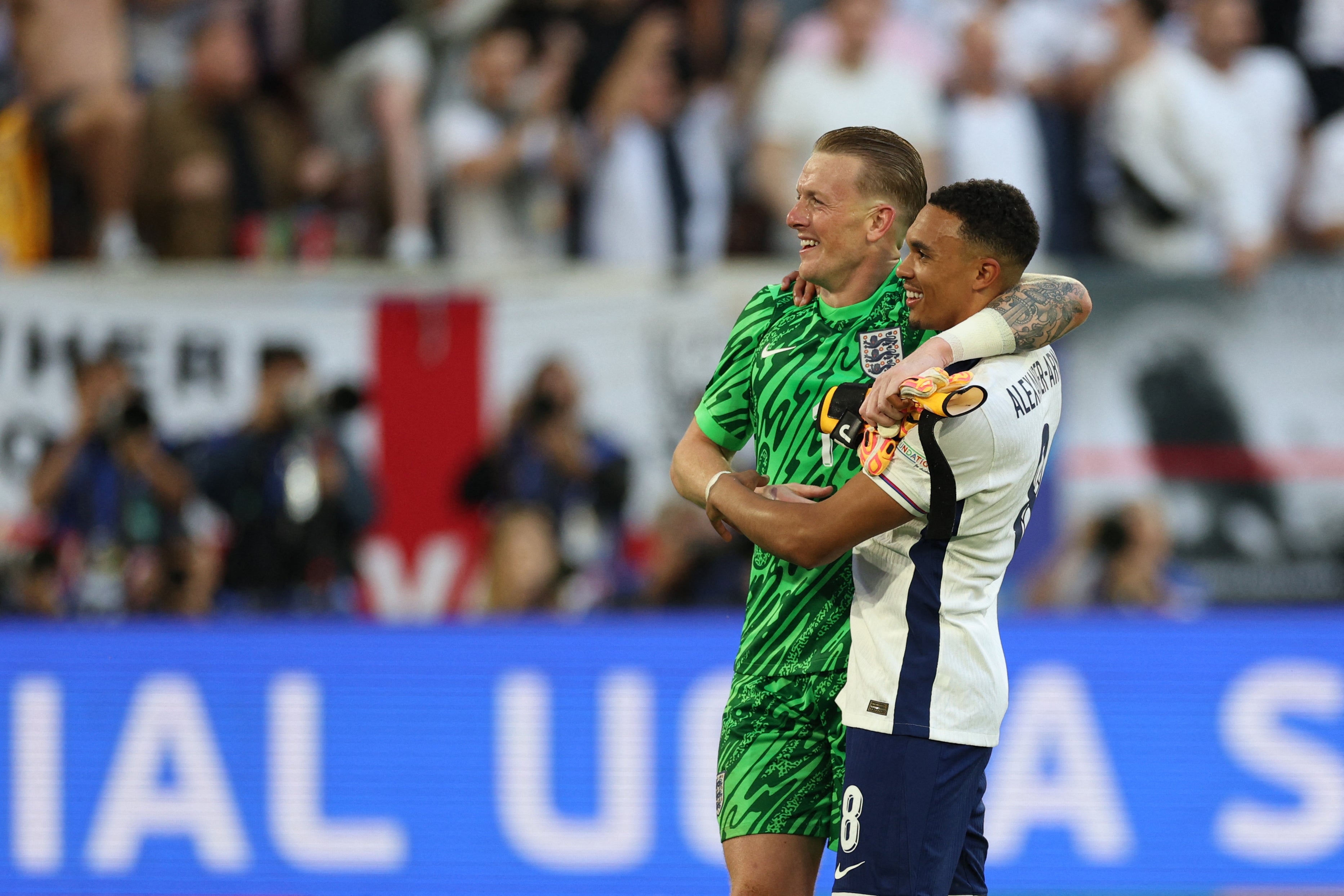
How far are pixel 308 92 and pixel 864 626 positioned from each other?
6633 millimetres

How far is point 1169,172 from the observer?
28.7ft

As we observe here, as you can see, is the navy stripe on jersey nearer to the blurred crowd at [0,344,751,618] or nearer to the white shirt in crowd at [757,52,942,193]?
the blurred crowd at [0,344,751,618]

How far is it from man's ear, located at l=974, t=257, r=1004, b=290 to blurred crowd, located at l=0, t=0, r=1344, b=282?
17.4 feet

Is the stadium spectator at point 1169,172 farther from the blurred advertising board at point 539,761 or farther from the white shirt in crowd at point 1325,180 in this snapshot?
the blurred advertising board at point 539,761

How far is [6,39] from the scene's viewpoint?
8.84 metres

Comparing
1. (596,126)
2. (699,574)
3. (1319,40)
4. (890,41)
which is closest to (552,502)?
(699,574)

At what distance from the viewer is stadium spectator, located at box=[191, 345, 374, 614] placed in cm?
763

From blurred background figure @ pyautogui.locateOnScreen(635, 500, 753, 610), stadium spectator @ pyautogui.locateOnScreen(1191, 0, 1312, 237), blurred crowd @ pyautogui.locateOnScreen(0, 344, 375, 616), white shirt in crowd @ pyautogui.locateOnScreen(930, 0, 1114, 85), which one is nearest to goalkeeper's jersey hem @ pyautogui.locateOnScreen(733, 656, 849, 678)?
blurred background figure @ pyautogui.locateOnScreen(635, 500, 753, 610)

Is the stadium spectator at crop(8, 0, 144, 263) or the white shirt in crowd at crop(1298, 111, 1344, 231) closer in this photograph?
the stadium spectator at crop(8, 0, 144, 263)

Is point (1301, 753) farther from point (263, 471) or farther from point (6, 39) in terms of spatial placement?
point (6, 39)

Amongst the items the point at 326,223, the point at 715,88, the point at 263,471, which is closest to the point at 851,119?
the point at 715,88

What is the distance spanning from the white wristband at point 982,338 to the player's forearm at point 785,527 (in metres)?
0.41

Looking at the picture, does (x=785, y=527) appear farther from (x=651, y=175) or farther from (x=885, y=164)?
(x=651, y=175)

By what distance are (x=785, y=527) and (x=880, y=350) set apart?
51 cm
